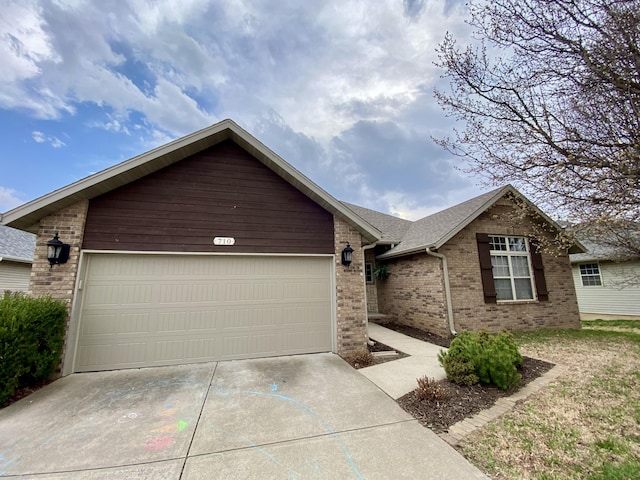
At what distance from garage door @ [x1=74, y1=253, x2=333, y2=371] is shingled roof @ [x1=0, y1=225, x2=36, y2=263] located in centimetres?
947

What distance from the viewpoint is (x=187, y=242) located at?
18.7 ft

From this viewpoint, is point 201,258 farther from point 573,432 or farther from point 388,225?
point 388,225

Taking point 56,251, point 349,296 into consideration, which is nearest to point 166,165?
point 56,251

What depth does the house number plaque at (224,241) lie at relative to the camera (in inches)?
230

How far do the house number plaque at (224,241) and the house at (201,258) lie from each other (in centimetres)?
3

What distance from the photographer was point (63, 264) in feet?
16.7

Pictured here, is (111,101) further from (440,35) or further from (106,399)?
(440,35)

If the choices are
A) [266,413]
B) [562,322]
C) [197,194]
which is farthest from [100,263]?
[562,322]

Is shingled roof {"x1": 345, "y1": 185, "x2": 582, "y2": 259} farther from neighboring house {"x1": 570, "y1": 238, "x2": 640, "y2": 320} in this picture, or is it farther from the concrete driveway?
neighboring house {"x1": 570, "y1": 238, "x2": 640, "y2": 320}

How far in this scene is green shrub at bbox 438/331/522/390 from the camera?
4.21 metres

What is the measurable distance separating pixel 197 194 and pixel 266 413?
4694mm

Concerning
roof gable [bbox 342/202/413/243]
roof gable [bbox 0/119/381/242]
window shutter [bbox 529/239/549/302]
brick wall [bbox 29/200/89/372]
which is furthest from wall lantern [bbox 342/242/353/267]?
window shutter [bbox 529/239/549/302]

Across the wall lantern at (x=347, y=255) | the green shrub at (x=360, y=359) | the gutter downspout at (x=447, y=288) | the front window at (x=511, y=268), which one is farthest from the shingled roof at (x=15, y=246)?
the front window at (x=511, y=268)

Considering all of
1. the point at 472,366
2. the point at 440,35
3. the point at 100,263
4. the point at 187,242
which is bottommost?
the point at 472,366
